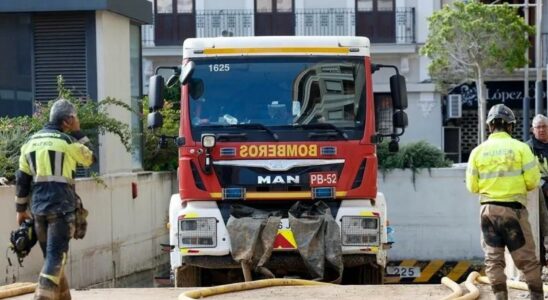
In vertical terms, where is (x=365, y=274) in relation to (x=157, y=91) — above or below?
below

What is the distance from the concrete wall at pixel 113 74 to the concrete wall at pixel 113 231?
14.6 inches

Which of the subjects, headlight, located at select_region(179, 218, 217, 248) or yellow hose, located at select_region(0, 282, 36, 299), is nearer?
yellow hose, located at select_region(0, 282, 36, 299)

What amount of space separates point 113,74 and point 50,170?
7.76 m

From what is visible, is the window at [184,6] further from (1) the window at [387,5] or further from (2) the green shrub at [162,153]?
(2) the green shrub at [162,153]

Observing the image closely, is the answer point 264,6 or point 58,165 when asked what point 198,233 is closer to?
point 58,165

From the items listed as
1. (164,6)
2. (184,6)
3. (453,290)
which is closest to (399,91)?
(453,290)

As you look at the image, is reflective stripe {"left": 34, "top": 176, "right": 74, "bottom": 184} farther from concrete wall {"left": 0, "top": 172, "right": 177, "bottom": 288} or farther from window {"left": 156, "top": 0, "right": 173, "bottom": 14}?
window {"left": 156, "top": 0, "right": 173, "bottom": 14}

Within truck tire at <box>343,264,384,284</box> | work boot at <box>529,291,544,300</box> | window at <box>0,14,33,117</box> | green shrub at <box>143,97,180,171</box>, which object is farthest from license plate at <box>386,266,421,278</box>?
work boot at <box>529,291,544,300</box>

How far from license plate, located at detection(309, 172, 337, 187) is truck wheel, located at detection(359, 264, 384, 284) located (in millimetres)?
1126

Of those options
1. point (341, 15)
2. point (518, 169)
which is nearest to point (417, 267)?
A: point (518, 169)

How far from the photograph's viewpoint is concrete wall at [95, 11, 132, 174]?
17.2 meters

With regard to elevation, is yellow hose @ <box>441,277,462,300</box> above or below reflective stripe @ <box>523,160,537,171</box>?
below

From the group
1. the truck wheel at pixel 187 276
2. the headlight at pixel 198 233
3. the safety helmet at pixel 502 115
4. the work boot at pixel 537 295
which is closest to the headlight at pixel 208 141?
the headlight at pixel 198 233

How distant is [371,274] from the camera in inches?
514
